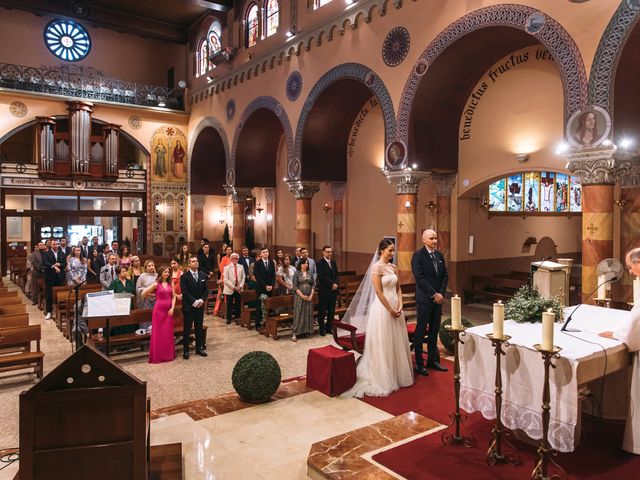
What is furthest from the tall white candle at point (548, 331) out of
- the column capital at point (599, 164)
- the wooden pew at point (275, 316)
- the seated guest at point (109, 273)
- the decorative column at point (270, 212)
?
the decorative column at point (270, 212)

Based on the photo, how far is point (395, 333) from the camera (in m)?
6.26

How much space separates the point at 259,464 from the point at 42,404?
2368mm

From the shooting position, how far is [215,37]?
1984cm

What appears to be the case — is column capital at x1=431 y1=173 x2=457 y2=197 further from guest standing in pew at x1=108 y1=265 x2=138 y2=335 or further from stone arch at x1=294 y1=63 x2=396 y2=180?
guest standing in pew at x1=108 y1=265 x2=138 y2=335

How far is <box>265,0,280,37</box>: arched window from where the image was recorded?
16047 mm

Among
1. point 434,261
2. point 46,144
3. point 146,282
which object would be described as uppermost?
point 46,144

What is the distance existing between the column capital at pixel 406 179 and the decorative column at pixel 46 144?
1354 cm

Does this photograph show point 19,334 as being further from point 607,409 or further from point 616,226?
point 616,226

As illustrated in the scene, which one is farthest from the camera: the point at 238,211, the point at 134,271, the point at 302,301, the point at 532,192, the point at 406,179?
the point at 238,211

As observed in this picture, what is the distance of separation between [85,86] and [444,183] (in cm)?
1467

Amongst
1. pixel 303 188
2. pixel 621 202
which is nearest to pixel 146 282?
pixel 303 188

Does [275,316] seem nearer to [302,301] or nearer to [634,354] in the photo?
[302,301]

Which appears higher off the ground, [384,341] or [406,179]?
[406,179]

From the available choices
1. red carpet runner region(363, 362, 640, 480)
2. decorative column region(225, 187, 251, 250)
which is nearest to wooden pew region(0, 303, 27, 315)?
red carpet runner region(363, 362, 640, 480)
